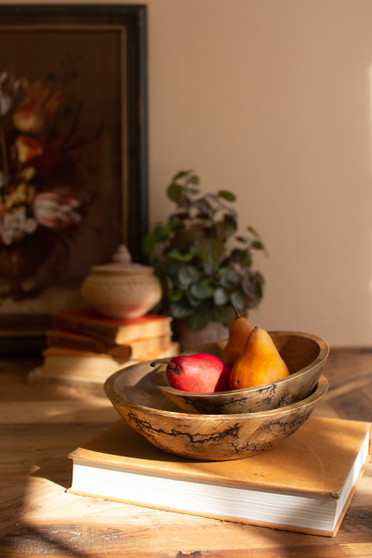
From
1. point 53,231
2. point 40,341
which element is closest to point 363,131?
point 53,231

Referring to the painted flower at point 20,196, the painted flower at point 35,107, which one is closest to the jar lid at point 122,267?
A: the painted flower at point 20,196

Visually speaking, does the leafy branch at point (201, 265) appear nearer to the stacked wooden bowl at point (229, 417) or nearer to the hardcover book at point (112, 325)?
the hardcover book at point (112, 325)

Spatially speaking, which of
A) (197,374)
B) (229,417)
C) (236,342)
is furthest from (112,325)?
(229,417)

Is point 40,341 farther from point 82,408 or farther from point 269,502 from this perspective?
point 269,502

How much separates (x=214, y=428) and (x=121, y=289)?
3.72ft

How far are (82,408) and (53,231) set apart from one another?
98 cm

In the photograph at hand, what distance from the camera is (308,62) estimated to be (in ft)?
8.06

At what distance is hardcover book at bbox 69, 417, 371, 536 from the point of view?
89 centimetres

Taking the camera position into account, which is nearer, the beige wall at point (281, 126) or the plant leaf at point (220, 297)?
the plant leaf at point (220, 297)

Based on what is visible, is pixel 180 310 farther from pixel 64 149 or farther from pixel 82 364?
pixel 64 149

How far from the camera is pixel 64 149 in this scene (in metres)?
2.41

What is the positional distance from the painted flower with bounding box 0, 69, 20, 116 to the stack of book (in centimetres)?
94

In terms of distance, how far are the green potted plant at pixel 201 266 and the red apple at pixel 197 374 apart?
116cm

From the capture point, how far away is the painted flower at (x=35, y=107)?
2.39 meters
